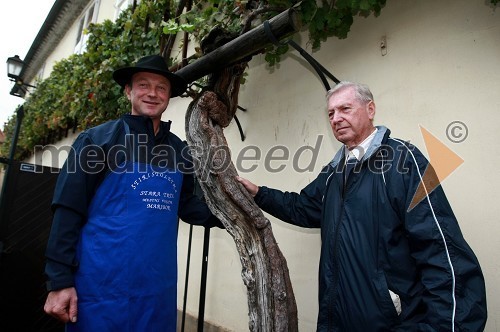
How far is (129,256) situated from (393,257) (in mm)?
1378

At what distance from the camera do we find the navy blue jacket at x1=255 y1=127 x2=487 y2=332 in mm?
1312

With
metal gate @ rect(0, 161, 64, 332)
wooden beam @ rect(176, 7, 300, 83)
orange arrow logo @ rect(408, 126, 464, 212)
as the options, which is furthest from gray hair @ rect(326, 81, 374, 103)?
metal gate @ rect(0, 161, 64, 332)

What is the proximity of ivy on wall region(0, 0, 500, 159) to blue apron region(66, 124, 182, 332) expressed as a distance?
154cm

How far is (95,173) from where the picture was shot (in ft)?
6.21

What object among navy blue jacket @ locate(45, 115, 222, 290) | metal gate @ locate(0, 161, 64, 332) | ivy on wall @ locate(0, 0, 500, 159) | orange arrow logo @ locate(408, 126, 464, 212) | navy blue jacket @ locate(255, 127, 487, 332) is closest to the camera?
navy blue jacket @ locate(255, 127, 487, 332)

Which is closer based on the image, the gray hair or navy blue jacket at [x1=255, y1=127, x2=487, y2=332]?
navy blue jacket at [x1=255, y1=127, x2=487, y2=332]

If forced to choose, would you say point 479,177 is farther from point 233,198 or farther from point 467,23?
point 233,198

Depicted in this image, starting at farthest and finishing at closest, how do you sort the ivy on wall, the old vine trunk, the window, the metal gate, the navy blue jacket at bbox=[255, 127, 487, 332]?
the window, the metal gate, the ivy on wall, the old vine trunk, the navy blue jacket at bbox=[255, 127, 487, 332]

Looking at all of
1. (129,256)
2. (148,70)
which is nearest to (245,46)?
(148,70)

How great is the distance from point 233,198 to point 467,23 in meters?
1.83

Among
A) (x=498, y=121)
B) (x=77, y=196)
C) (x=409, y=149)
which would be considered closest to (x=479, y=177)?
(x=498, y=121)

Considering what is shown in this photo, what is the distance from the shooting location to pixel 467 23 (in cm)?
203

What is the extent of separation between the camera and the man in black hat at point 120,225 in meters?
1.71

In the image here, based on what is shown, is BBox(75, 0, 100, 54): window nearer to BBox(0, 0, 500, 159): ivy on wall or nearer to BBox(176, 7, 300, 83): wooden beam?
BBox(0, 0, 500, 159): ivy on wall
